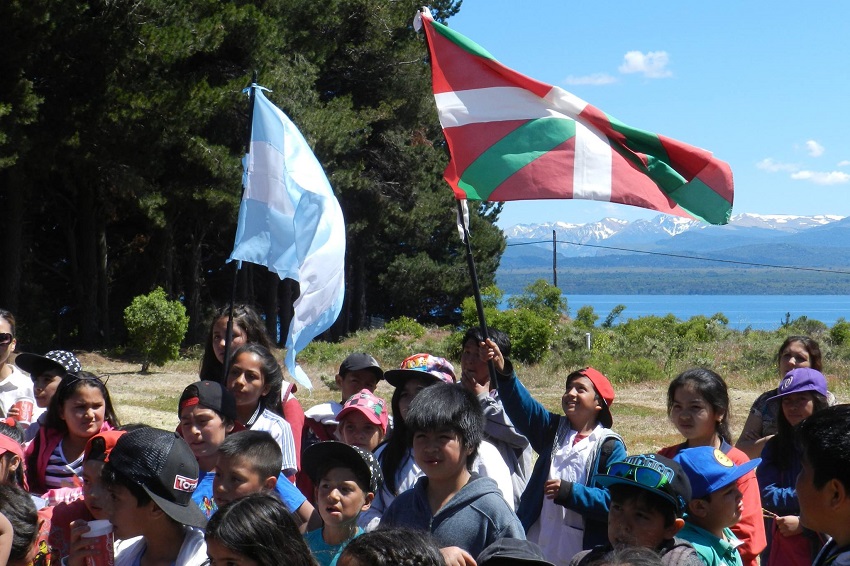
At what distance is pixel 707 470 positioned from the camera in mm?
3373

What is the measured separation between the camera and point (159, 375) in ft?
66.2

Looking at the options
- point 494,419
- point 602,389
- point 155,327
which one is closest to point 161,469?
point 494,419

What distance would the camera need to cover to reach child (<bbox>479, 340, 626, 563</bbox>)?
3830 mm

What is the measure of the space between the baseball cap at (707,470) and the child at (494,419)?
0.98 metres

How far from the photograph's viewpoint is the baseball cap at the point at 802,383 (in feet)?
15.3

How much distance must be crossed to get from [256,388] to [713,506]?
86.2 inches

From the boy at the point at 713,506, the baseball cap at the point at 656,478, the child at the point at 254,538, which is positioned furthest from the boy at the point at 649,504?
the child at the point at 254,538

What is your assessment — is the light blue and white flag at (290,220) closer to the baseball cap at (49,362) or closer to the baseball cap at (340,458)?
the baseball cap at (49,362)

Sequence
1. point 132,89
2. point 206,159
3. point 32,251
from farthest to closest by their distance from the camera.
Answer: point 32,251
point 206,159
point 132,89

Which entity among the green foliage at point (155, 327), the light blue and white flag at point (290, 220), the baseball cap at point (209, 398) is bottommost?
the green foliage at point (155, 327)

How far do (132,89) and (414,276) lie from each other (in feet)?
63.7

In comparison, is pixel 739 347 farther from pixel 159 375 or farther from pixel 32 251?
pixel 32 251

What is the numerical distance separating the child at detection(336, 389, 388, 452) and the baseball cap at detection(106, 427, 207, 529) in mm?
1319

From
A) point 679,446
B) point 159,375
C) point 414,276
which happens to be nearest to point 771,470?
point 679,446
